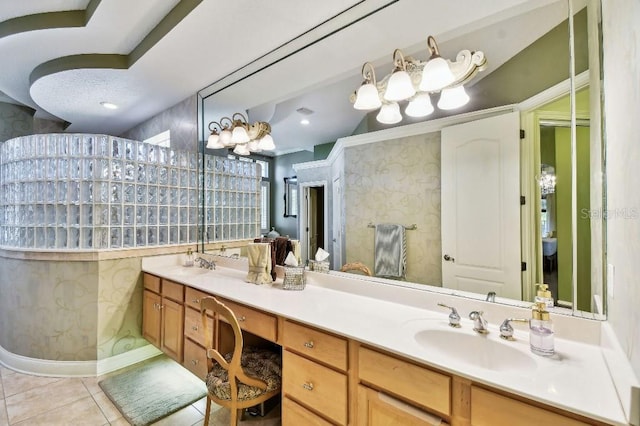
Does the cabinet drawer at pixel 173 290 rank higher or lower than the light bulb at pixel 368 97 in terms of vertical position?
lower

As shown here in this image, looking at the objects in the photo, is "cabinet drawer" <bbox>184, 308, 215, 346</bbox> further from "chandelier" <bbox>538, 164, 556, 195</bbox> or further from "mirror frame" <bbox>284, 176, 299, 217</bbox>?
"chandelier" <bbox>538, 164, 556, 195</bbox>

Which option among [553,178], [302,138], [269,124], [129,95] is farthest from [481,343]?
[129,95]

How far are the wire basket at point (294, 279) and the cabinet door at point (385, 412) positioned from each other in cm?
82

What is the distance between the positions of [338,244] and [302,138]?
0.82 m

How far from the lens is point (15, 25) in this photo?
2.12 meters

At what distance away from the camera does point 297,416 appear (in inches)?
54.3

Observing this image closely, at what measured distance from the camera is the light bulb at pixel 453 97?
147cm

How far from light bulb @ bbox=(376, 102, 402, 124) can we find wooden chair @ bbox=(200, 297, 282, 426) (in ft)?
4.40

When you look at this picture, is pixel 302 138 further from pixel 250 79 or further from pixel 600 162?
pixel 600 162

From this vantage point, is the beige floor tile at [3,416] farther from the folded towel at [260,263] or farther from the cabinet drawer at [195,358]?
the folded towel at [260,263]

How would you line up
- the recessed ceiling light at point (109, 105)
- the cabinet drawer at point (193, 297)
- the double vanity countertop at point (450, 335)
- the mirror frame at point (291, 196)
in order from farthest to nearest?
the recessed ceiling light at point (109, 105) → the mirror frame at point (291, 196) → the cabinet drawer at point (193, 297) → the double vanity countertop at point (450, 335)

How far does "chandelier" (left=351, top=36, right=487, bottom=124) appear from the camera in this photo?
1431 mm

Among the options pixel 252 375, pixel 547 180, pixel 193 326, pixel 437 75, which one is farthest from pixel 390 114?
pixel 193 326

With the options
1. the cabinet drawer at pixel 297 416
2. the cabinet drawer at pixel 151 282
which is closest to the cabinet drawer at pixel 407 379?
the cabinet drawer at pixel 297 416
